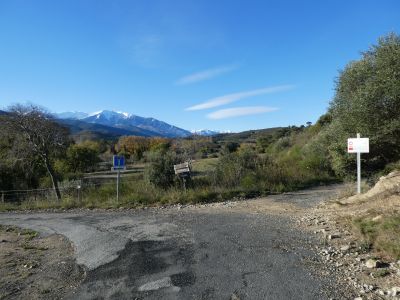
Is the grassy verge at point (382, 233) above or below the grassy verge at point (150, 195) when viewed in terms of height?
above

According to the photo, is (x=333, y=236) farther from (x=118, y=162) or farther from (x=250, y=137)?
(x=250, y=137)

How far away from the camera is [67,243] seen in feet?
35.1

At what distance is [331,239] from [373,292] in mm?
3012

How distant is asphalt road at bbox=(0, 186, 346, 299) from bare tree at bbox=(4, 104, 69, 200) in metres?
11.7

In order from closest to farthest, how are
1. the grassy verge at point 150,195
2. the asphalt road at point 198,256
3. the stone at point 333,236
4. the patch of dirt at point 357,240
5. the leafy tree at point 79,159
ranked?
the patch of dirt at point 357,240 < the asphalt road at point 198,256 < the stone at point 333,236 < the grassy verge at point 150,195 < the leafy tree at point 79,159

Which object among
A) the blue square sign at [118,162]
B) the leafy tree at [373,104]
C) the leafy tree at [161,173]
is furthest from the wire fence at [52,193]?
the leafy tree at [373,104]

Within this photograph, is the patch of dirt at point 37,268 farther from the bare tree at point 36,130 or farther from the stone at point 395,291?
the bare tree at point 36,130

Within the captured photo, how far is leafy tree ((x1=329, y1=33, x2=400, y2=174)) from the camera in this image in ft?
47.0

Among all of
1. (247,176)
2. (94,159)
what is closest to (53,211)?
(247,176)

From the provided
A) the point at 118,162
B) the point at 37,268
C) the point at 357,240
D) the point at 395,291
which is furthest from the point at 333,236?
the point at 118,162

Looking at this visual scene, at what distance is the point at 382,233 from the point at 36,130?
2149 centimetres

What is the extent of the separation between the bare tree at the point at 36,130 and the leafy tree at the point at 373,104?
1606 cm

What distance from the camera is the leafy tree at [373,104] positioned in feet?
47.0

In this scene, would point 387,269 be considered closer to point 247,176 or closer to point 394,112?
point 394,112
